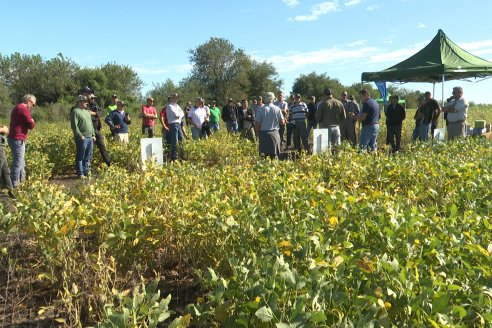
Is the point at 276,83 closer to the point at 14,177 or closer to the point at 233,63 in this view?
the point at 233,63

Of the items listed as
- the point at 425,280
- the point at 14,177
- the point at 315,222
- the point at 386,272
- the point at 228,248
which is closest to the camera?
the point at 425,280

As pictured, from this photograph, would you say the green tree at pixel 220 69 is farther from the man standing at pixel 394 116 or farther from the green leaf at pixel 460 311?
the green leaf at pixel 460 311

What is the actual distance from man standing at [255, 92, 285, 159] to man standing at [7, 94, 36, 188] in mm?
3772

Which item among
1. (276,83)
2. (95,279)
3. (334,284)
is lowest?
(95,279)

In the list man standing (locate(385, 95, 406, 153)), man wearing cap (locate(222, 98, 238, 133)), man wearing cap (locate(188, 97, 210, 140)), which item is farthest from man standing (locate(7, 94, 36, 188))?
man standing (locate(385, 95, 406, 153))

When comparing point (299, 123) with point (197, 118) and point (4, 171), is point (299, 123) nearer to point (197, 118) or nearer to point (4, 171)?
point (197, 118)

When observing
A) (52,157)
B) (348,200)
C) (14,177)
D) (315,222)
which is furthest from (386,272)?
(52,157)

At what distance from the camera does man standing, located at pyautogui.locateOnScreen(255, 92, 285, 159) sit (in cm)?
748

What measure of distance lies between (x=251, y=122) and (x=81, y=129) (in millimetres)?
5714

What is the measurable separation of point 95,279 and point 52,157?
697 centimetres

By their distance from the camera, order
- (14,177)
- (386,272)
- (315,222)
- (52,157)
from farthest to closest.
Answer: (52,157)
(14,177)
(315,222)
(386,272)

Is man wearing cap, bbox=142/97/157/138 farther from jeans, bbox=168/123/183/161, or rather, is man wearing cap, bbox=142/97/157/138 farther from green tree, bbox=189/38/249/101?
green tree, bbox=189/38/249/101

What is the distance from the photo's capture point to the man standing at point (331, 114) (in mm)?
9148

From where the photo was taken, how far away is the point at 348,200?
2969 mm
